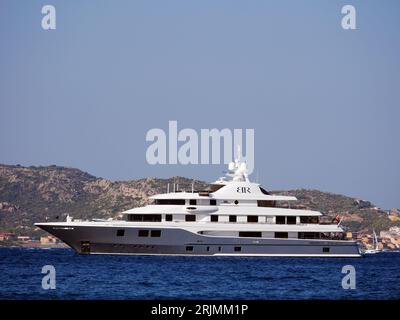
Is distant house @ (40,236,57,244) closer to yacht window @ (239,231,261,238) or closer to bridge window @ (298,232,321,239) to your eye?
bridge window @ (298,232,321,239)

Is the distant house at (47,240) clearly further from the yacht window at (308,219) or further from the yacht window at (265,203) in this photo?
the yacht window at (308,219)

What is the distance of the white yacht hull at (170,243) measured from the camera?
72.4m

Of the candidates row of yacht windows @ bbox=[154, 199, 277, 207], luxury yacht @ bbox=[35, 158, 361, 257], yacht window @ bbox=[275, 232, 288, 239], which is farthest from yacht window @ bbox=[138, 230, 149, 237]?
yacht window @ bbox=[275, 232, 288, 239]

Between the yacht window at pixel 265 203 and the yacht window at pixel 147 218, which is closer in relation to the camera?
the yacht window at pixel 147 218

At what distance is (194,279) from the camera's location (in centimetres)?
5603

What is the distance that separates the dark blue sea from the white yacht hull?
3.17 ft

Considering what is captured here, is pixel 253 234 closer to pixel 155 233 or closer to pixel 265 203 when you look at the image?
pixel 265 203

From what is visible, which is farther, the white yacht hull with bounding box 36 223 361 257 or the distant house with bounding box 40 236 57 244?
the distant house with bounding box 40 236 57 244

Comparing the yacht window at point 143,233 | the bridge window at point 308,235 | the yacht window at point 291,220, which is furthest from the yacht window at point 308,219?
the yacht window at point 143,233

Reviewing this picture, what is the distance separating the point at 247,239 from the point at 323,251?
21.6ft

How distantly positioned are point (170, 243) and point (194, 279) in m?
17.3

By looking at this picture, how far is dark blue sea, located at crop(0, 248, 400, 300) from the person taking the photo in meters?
48.8
